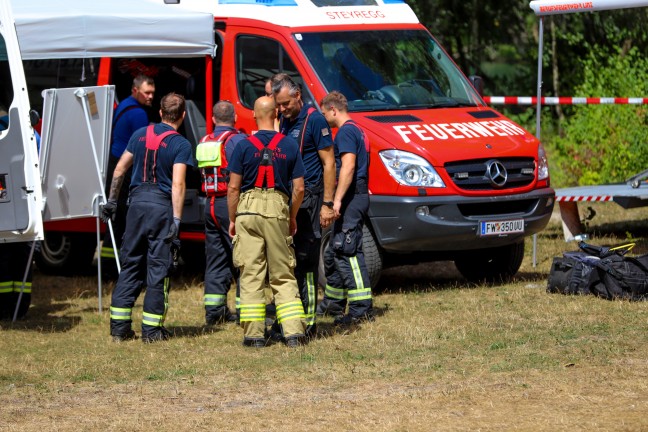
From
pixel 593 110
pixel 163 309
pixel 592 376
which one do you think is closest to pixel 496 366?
pixel 592 376

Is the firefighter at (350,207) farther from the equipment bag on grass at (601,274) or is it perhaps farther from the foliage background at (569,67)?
the foliage background at (569,67)

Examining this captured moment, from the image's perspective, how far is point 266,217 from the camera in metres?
7.53

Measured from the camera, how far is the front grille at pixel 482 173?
9359mm

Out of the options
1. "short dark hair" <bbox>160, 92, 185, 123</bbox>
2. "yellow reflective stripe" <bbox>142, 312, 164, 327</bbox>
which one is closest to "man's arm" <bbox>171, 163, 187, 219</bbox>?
"short dark hair" <bbox>160, 92, 185, 123</bbox>

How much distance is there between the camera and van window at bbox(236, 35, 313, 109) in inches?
397

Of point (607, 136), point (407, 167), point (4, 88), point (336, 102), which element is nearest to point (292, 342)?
point (336, 102)

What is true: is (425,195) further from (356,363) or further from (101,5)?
(101,5)

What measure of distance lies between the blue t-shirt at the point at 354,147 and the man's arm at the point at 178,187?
114 centimetres

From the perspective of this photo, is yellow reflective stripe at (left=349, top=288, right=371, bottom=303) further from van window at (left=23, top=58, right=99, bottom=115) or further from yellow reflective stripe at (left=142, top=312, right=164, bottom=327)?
van window at (left=23, top=58, right=99, bottom=115)

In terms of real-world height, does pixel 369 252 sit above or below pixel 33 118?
below

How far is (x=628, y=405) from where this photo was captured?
604cm

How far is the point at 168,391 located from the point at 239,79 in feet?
13.5

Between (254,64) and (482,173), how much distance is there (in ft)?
7.37

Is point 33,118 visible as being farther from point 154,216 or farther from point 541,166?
point 541,166
